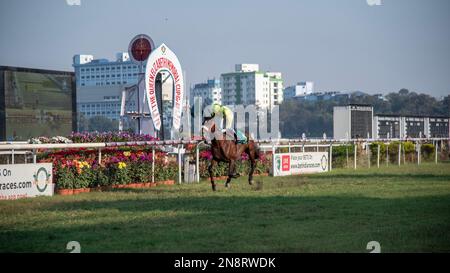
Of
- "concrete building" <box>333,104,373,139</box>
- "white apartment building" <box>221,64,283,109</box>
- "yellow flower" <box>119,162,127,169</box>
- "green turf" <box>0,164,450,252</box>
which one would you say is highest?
"white apartment building" <box>221,64,283,109</box>

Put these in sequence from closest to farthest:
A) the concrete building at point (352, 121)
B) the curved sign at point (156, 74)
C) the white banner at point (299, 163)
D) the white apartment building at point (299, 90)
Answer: the curved sign at point (156, 74) < the white banner at point (299, 163) < the concrete building at point (352, 121) < the white apartment building at point (299, 90)

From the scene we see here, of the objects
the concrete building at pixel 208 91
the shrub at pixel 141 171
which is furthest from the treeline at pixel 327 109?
the shrub at pixel 141 171

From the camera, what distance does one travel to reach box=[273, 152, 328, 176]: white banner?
23.3 metres

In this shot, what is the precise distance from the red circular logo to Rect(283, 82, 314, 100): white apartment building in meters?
24.0

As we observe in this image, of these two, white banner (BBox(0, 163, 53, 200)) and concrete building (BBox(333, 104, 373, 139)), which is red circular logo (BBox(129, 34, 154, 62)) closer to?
white banner (BBox(0, 163, 53, 200))

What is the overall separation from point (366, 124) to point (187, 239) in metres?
27.5

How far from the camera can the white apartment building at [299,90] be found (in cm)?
4734

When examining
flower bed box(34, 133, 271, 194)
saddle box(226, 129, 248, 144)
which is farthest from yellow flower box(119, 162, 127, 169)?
saddle box(226, 129, 248, 144)

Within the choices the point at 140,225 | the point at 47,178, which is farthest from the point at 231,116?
the point at 140,225

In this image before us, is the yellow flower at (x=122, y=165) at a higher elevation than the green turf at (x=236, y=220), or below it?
higher

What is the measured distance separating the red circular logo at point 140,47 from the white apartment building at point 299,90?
24012 mm

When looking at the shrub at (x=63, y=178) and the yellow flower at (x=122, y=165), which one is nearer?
the shrub at (x=63, y=178)

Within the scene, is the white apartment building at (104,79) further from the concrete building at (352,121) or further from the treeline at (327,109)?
the concrete building at (352,121)
